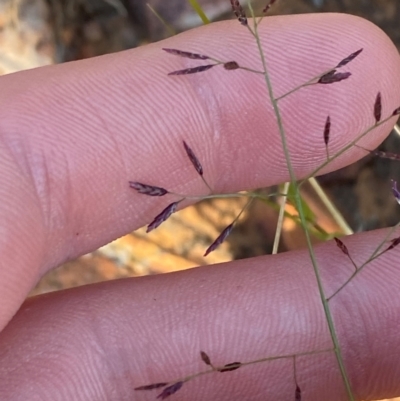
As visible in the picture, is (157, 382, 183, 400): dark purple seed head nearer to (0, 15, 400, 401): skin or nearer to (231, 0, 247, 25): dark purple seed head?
(0, 15, 400, 401): skin

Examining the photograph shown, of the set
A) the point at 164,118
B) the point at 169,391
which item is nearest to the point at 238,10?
the point at 164,118

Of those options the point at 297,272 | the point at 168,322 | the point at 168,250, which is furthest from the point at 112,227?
the point at 168,250

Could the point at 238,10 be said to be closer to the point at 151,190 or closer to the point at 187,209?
the point at 151,190

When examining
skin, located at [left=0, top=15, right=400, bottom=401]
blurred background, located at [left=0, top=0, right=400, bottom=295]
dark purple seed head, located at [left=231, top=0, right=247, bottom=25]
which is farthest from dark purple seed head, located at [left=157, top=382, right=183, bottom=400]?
blurred background, located at [left=0, top=0, right=400, bottom=295]

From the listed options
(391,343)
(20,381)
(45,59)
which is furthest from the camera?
(45,59)

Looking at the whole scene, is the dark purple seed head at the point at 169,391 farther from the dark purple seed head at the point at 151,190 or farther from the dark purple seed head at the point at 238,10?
the dark purple seed head at the point at 238,10

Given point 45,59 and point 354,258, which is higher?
point 45,59

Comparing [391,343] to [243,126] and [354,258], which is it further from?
[243,126]
